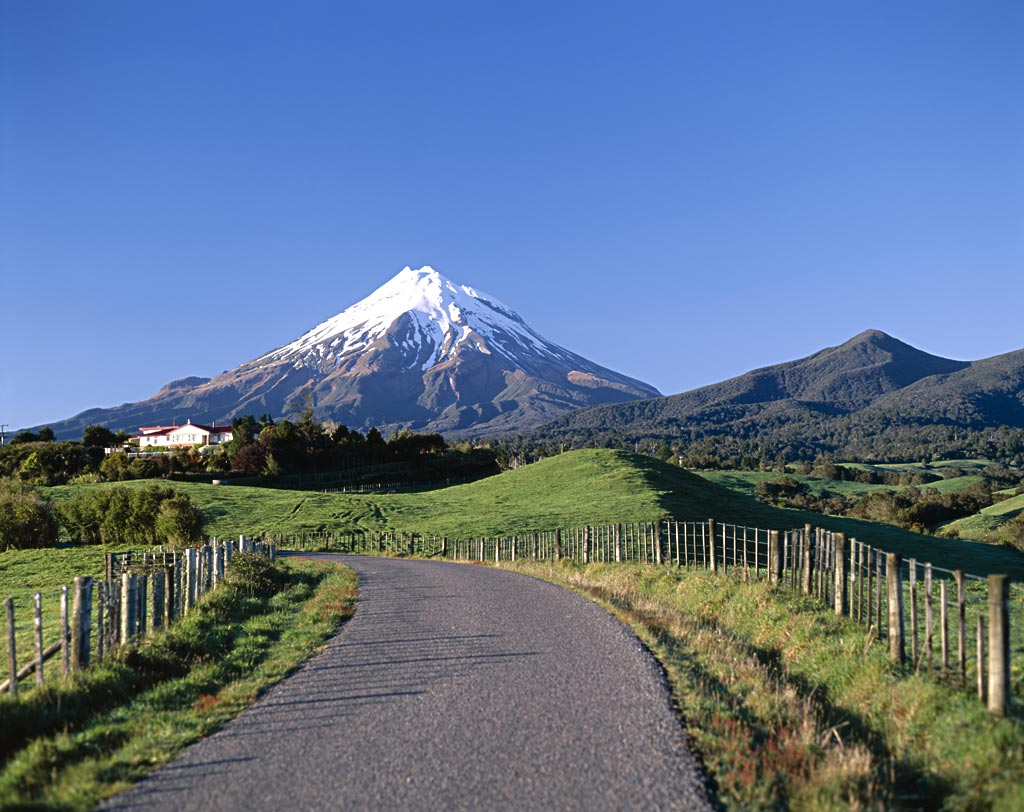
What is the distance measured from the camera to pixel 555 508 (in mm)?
72000

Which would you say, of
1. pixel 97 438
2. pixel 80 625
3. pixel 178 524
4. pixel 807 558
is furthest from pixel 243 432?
pixel 80 625

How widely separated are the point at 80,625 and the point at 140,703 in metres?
2.11

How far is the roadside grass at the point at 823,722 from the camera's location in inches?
284

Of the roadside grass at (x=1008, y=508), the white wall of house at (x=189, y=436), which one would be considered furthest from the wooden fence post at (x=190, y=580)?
the white wall of house at (x=189, y=436)

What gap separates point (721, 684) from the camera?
11039 mm

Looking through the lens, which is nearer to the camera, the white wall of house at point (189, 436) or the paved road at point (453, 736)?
the paved road at point (453, 736)

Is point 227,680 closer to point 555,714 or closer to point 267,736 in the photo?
point 267,736

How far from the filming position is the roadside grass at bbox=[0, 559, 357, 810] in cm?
741

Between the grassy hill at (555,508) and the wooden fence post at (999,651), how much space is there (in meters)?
38.5

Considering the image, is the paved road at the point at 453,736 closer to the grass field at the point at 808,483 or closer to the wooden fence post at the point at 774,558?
the wooden fence post at the point at 774,558

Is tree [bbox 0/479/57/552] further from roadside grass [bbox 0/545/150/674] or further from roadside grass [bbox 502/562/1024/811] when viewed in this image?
roadside grass [bbox 502/562/1024/811]

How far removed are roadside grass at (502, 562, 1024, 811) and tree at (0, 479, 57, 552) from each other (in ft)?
151

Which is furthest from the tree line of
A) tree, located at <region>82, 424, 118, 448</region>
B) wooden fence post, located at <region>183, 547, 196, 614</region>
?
tree, located at <region>82, 424, 118, 448</region>

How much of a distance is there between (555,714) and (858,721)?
364cm
